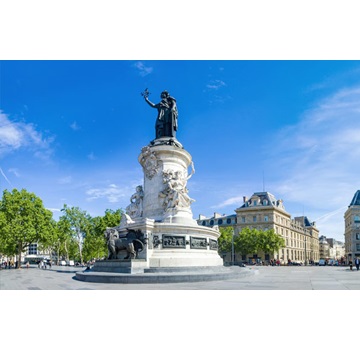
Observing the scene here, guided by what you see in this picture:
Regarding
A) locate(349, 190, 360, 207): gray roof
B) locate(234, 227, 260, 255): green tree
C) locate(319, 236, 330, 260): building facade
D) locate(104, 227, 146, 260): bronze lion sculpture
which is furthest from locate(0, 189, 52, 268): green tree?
locate(319, 236, 330, 260): building facade

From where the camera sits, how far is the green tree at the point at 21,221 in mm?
44031

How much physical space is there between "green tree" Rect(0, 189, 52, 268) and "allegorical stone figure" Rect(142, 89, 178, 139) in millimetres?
28496

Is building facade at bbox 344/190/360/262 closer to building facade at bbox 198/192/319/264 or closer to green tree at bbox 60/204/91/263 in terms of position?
building facade at bbox 198/192/319/264

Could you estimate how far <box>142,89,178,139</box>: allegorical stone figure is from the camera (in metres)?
25.5

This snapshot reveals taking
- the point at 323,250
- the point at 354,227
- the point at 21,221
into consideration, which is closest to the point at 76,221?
the point at 21,221

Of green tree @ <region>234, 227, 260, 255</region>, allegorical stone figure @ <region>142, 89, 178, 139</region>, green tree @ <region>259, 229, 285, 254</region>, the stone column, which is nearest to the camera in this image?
the stone column

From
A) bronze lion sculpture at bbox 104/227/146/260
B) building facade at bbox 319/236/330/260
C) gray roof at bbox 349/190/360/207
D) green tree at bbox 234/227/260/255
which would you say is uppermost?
gray roof at bbox 349/190/360/207

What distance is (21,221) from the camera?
151 feet

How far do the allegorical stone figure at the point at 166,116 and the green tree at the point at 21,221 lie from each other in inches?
1122

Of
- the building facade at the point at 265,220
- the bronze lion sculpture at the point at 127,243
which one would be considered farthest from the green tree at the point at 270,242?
the bronze lion sculpture at the point at 127,243

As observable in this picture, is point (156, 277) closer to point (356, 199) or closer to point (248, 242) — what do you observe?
point (248, 242)

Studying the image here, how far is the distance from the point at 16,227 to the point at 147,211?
29155 mm

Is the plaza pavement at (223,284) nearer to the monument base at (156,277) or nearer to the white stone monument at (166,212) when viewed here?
the monument base at (156,277)

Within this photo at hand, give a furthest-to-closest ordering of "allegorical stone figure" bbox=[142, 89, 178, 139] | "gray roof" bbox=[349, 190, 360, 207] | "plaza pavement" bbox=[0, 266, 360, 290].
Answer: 1. "gray roof" bbox=[349, 190, 360, 207]
2. "allegorical stone figure" bbox=[142, 89, 178, 139]
3. "plaza pavement" bbox=[0, 266, 360, 290]
